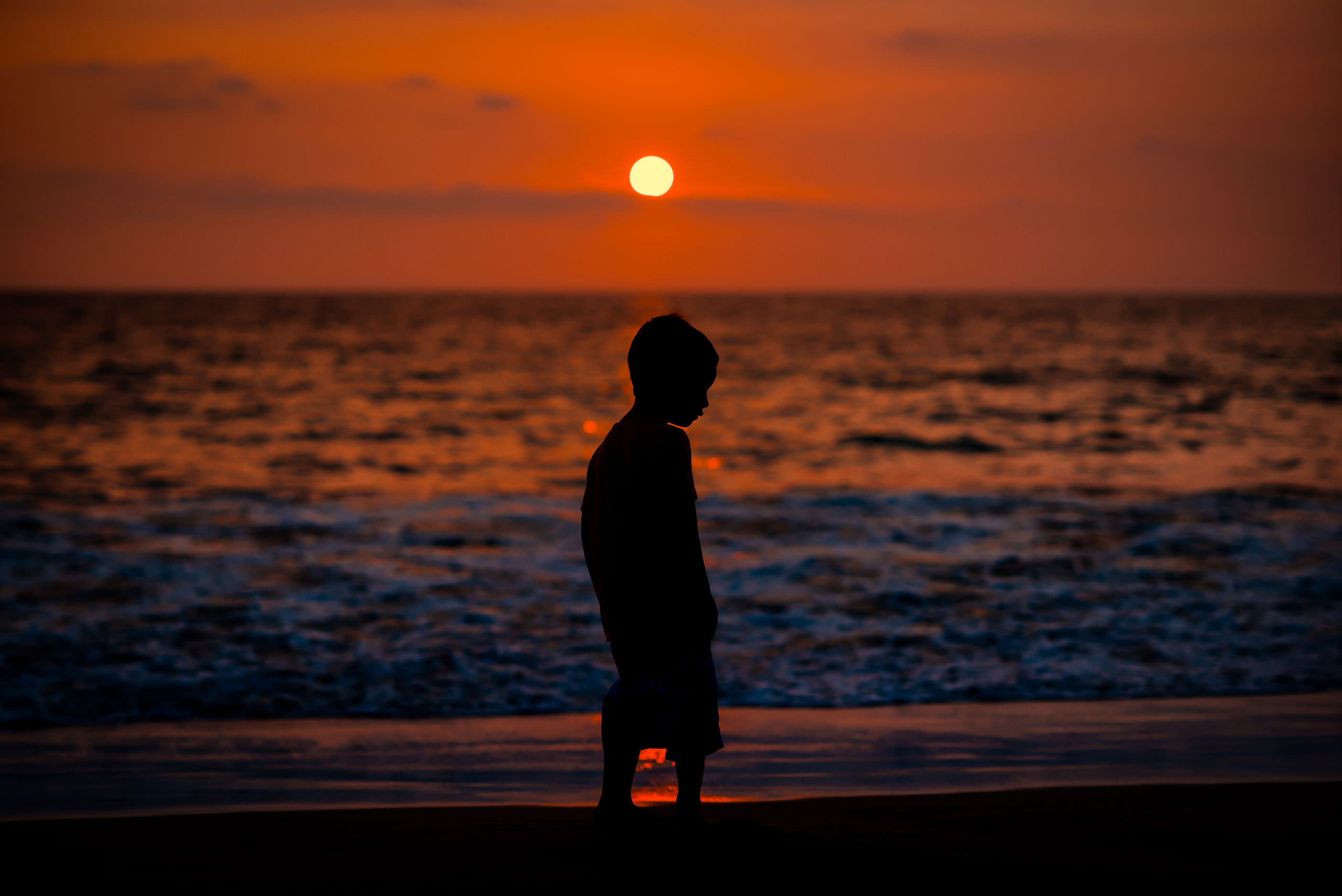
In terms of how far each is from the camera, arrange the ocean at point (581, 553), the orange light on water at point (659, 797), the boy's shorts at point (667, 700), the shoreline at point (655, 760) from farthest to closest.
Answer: the ocean at point (581, 553) → the shoreline at point (655, 760) → the orange light on water at point (659, 797) → the boy's shorts at point (667, 700)

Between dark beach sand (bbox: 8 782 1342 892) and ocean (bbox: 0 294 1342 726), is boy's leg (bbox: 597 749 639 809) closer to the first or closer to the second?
dark beach sand (bbox: 8 782 1342 892)

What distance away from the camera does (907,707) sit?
658 centimetres

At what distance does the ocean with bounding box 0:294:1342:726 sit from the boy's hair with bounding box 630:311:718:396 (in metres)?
3.63

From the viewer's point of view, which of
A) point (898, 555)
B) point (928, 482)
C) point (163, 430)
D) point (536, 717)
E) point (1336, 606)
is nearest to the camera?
point (536, 717)

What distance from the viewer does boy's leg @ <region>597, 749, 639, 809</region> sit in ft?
11.7

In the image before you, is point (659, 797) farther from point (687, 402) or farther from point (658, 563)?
point (687, 402)

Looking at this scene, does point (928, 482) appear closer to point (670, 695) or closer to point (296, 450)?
point (296, 450)

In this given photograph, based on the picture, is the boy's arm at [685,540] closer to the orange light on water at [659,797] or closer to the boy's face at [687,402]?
the boy's face at [687,402]

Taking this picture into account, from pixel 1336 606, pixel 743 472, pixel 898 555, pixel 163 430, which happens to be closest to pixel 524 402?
pixel 163 430

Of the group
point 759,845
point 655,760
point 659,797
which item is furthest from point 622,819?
point 655,760

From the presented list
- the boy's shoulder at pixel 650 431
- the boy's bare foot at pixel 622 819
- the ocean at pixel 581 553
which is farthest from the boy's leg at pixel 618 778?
the ocean at pixel 581 553

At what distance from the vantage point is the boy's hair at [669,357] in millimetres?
3393

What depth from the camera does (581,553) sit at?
11.8 meters

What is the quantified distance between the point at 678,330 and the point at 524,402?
2690cm
